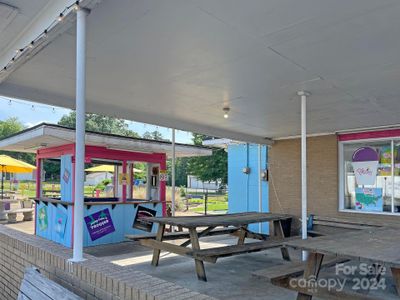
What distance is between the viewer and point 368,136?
26.5 ft

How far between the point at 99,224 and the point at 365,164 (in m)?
6.01

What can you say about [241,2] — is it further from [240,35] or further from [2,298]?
[2,298]

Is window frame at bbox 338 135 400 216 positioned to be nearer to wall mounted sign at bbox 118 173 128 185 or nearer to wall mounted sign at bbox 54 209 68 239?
wall mounted sign at bbox 118 173 128 185

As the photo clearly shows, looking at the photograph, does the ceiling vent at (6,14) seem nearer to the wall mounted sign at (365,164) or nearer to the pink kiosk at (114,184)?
the pink kiosk at (114,184)

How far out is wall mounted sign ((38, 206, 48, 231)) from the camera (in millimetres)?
8984

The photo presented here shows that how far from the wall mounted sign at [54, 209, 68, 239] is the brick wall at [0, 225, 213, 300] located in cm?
337

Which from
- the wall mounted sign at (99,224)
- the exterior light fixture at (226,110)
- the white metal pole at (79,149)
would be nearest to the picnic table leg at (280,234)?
the exterior light fixture at (226,110)

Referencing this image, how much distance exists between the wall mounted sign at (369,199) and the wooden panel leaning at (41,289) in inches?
268

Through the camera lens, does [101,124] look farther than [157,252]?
Yes

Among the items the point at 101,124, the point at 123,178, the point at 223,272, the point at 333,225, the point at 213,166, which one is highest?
the point at 101,124

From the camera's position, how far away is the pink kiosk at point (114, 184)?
26.4ft

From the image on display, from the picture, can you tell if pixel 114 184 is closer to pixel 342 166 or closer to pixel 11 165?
pixel 342 166

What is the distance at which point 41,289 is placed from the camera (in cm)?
323

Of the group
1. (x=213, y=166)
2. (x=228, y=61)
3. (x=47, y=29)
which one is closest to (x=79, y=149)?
(x=47, y=29)
